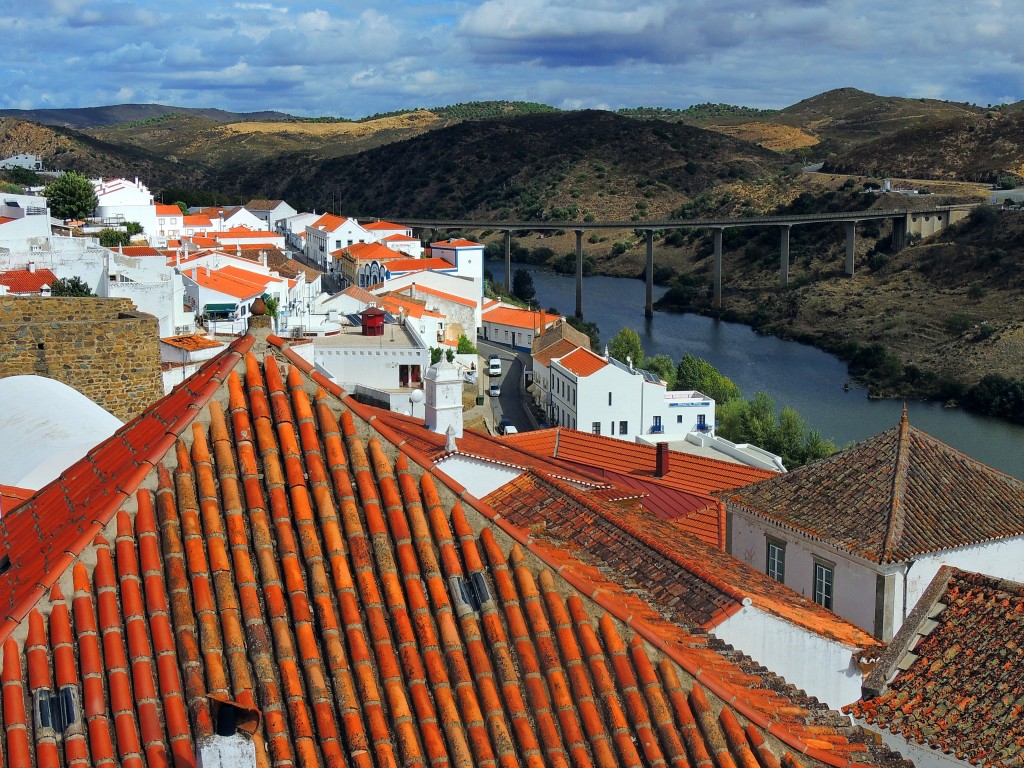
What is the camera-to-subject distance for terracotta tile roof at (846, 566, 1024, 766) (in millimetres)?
7191

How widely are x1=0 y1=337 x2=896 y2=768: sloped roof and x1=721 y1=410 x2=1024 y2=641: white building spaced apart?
6.17 metres

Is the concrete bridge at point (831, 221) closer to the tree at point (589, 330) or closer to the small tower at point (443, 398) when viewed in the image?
the tree at point (589, 330)

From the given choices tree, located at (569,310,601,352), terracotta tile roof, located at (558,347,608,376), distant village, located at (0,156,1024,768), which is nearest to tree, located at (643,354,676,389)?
terracotta tile roof, located at (558,347,608,376)

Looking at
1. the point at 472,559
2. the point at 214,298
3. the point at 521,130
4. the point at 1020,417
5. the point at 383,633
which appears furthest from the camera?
the point at 521,130

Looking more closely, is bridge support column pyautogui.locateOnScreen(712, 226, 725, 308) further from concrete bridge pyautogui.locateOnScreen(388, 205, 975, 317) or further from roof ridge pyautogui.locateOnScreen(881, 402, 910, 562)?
roof ridge pyautogui.locateOnScreen(881, 402, 910, 562)

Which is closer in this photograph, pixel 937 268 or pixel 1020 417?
pixel 1020 417

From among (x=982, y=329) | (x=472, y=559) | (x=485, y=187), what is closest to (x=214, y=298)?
(x=472, y=559)

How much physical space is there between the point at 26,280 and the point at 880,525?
16234mm

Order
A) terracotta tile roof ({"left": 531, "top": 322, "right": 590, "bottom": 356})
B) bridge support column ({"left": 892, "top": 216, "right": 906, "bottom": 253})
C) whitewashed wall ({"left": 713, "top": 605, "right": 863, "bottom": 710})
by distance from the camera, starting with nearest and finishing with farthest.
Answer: whitewashed wall ({"left": 713, "top": 605, "right": 863, "bottom": 710}), terracotta tile roof ({"left": 531, "top": 322, "right": 590, "bottom": 356}), bridge support column ({"left": 892, "top": 216, "right": 906, "bottom": 253})

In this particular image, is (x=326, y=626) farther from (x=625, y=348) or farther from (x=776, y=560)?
(x=625, y=348)

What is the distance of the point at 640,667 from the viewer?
3830 millimetres

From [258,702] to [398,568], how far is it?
632mm

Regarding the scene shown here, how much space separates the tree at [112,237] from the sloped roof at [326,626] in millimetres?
33757

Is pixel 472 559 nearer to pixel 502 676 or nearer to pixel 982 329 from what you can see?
pixel 502 676
